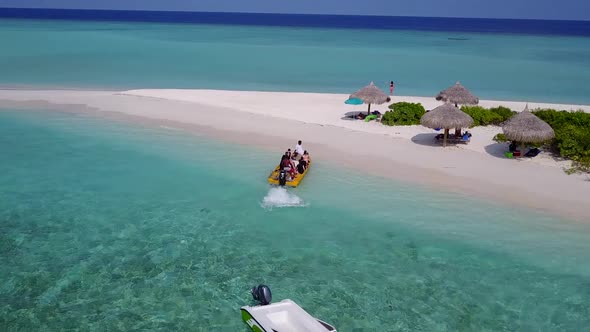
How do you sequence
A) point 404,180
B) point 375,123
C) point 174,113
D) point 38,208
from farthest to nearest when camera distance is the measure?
point 174,113 < point 375,123 < point 404,180 < point 38,208

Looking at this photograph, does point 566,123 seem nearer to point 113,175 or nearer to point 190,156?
point 190,156

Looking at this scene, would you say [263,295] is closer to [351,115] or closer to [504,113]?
[351,115]

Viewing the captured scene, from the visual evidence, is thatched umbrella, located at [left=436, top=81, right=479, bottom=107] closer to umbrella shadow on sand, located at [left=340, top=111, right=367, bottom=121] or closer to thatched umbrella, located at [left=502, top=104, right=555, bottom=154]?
umbrella shadow on sand, located at [left=340, top=111, right=367, bottom=121]

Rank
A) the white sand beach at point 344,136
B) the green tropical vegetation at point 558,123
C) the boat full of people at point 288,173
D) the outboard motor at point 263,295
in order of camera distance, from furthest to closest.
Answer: the green tropical vegetation at point 558,123, the white sand beach at point 344,136, the boat full of people at point 288,173, the outboard motor at point 263,295

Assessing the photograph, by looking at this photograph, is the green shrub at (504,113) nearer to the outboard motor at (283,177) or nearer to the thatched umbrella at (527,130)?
the thatched umbrella at (527,130)

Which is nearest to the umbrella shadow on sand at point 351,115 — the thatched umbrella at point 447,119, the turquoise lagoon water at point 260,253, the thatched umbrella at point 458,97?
the thatched umbrella at point 458,97

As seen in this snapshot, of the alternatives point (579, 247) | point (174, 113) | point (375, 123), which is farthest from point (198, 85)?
point (579, 247)

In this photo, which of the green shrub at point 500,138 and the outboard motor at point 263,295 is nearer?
the outboard motor at point 263,295
